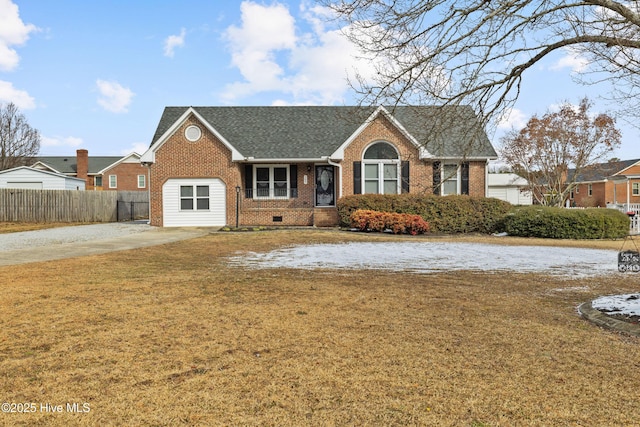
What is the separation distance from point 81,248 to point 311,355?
38.5 ft

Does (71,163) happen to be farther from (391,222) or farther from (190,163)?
(391,222)

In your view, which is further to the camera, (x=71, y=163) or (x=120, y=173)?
(x=71, y=163)

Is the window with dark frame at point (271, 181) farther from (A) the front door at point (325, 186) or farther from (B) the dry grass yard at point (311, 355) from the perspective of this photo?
(B) the dry grass yard at point (311, 355)

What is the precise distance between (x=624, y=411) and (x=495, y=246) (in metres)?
12.8

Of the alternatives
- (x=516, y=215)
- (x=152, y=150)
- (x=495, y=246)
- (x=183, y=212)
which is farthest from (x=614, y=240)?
(x=152, y=150)

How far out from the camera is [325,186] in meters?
24.3

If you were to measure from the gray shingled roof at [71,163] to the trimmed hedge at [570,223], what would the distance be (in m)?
49.8

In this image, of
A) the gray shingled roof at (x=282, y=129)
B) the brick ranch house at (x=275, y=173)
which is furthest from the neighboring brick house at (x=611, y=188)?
the gray shingled roof at (x=282, y=129)

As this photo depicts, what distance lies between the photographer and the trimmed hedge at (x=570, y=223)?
18891mm

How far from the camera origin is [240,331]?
5164 millimetres

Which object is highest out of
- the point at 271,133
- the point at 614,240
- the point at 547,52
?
the point at 271,133

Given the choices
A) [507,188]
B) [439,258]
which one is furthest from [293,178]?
[507,188]

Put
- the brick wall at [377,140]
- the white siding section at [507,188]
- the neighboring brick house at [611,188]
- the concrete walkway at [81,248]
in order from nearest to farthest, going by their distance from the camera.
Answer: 1. the concrete walkway at [81,248]
2. the brick wall at [377,140]
3. the white siding section at [507,188]
4. the neighboring brick house at [611,188]

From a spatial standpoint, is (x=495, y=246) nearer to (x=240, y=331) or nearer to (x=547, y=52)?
(x=547, y=52)
